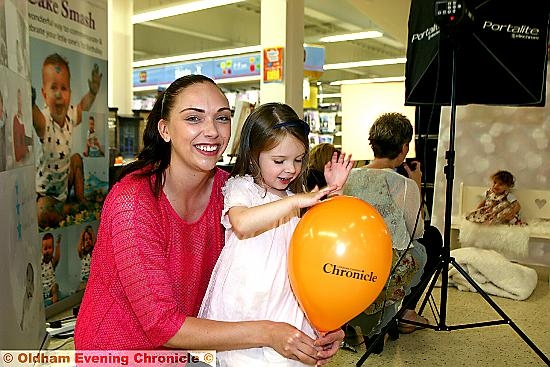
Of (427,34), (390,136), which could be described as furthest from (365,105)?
(427,34)

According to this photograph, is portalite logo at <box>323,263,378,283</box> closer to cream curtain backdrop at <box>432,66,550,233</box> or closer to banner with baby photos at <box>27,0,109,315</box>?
banner with baby photos at <box>27,0,109,315</box>

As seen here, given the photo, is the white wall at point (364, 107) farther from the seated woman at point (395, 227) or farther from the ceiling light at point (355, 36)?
the ceiling light at point (355, 36)

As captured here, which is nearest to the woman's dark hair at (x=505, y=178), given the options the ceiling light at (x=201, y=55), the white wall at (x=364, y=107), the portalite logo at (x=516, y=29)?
the white wall at (x=364, y=107)

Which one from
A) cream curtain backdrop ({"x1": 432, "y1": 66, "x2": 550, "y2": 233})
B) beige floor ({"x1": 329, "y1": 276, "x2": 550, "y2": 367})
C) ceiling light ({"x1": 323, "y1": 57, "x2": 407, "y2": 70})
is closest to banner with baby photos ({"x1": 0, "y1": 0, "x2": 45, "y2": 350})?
beige floor ({"x1": 329, "y1": 276, "x2": 550, "y2": 367})

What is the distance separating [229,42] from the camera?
1178 centimetres

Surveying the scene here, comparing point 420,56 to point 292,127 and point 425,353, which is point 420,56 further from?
point 425,353

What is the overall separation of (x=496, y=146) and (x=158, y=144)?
395 cm

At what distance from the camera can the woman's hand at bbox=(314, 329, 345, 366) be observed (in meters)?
1.36

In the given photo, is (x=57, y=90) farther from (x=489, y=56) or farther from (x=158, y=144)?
(x=489, y=56)

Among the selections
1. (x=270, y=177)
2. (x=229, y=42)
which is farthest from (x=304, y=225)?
(x=229, y=42)

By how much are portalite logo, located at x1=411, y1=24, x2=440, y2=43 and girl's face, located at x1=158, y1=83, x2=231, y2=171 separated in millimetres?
1380

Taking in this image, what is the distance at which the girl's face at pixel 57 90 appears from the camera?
2.97 meters

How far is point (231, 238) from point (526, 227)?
3.50 metres

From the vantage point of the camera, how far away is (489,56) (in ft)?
8.20
